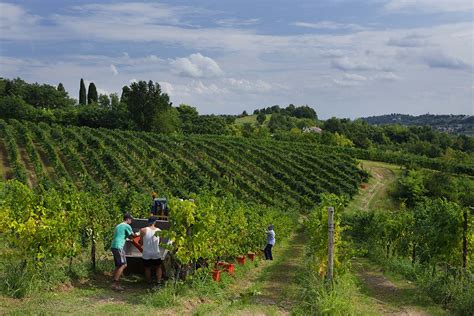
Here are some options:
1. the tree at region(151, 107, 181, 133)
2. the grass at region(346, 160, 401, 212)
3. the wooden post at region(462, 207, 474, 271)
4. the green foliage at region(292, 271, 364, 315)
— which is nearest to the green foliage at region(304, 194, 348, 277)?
the green foliage at region(292, 271, 364, 315)

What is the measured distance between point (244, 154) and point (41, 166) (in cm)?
2005

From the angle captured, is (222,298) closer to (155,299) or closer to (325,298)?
(155,299)

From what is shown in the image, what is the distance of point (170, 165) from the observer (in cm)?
3978

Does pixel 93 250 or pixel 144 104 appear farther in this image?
pixel 144 104

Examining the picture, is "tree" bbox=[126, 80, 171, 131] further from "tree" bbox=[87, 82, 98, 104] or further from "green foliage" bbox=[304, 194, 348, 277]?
"green foliage" bbox=[304, 194, 348, 277]

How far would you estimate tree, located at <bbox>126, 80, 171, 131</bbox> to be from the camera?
215 ft

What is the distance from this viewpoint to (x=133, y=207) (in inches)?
705

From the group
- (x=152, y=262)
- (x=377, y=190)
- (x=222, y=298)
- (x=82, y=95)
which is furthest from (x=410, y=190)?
(x=82, y=95)

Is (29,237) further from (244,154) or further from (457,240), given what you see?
(244,154)

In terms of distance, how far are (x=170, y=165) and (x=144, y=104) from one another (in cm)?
2864

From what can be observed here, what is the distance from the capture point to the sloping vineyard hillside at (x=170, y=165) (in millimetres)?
35594

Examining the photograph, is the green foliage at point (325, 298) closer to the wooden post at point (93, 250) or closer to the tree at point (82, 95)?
the wooden post at point (93, 250)

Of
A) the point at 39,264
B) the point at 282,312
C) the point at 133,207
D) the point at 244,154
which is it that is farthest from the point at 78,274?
the point at 244,154

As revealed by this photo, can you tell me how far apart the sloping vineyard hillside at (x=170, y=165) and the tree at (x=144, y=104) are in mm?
16537
